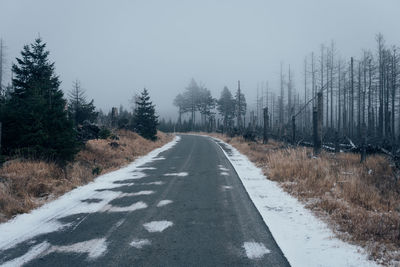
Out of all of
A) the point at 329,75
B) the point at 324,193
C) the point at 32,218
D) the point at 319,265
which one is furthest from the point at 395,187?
the point at 329,75

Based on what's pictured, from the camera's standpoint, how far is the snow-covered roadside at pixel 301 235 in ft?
10.5

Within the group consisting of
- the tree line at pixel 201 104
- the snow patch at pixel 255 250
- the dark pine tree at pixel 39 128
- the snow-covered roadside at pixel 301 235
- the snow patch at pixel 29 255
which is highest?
the tree line at pixel 201 104

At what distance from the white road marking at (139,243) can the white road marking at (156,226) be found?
381 mm

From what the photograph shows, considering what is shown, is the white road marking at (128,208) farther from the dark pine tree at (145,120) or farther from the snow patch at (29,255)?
the dark pine tree at (145,120)

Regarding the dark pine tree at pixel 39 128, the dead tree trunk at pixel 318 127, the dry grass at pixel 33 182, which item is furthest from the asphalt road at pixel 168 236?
the dead tree trunk at pixel 318 127

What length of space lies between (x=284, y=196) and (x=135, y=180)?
483 cm

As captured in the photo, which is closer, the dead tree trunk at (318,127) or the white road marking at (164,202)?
the white road marking at (164,202)

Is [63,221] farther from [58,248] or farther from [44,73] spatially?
[44,73]

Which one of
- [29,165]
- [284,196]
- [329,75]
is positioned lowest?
[284,196]

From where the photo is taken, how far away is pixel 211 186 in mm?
7496

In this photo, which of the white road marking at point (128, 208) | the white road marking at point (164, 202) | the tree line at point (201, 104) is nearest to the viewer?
the white road marking at point (128, 208)

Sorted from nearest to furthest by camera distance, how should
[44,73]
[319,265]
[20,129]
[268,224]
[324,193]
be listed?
[319,265]
[268,224]
[324,193]
[20,129]
[44,73]

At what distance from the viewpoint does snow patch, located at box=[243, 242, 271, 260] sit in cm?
329

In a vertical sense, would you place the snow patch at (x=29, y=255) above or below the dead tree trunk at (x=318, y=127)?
below
